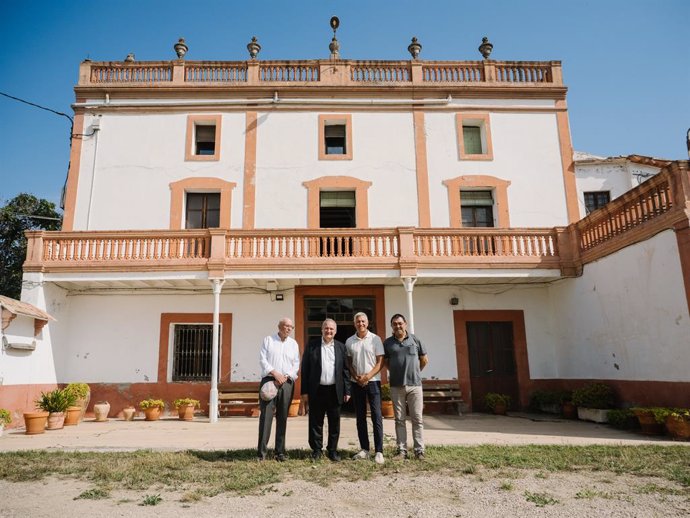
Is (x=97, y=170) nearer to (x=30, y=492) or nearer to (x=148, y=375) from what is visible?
(x=148, y=375)

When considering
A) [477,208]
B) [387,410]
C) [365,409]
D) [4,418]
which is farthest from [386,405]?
[4,418]

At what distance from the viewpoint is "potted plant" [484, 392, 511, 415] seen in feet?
41.2

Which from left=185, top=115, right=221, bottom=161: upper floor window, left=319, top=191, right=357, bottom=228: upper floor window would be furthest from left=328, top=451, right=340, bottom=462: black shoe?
left=185, top=115, right=221, bottom=161: upper floor window

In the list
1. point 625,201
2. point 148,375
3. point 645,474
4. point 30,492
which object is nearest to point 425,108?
point 625,201

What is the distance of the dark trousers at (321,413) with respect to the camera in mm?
6266

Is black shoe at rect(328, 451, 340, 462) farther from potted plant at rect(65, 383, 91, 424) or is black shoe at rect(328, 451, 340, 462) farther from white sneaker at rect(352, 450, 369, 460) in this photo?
potted plant at rect(65, 383, 91, 424)

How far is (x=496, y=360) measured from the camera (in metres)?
13.8

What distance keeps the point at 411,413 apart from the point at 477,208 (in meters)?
9.74

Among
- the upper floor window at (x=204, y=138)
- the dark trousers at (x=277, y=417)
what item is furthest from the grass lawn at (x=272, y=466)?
the upper floor window at (x=204, y=138)

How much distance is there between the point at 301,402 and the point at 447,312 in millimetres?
4629

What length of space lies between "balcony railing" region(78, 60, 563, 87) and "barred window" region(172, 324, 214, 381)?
757 cm

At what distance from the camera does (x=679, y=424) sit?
25.5 ft

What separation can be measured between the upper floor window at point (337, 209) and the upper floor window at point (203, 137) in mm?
3435

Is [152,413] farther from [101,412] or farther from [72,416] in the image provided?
[72,416]
